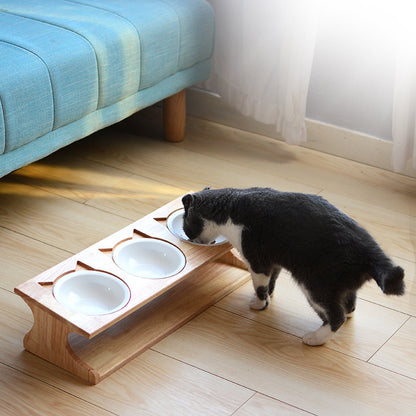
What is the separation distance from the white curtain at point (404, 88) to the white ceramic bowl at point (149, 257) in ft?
2.98

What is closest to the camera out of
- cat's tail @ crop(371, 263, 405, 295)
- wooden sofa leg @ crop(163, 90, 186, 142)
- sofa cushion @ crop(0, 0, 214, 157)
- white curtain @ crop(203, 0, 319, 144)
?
cat's tail @ crop(371, 263, 405, 295)

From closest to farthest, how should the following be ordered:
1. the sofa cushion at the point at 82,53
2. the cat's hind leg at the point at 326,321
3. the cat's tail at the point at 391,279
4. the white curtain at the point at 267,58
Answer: the cat's tail at the point at 391,279, the cat's hind leg at the point at 326,321, the sofa cushion at the point at 82,53, the white curtain at the point at 267,58

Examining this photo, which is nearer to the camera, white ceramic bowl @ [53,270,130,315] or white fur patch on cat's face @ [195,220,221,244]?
white ceramic bowl @ [53,270,130,315]

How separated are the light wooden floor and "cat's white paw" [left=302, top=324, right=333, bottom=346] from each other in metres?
0.01

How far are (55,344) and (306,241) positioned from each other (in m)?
0.54

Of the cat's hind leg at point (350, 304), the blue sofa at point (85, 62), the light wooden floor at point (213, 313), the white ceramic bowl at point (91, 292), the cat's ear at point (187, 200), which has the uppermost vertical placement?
the blue sofa at point (85, 62)

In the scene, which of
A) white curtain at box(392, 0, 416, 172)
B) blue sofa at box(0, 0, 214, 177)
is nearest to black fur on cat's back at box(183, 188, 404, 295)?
blue sofa at box(0, 0, 214, 177)

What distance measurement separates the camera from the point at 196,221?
1.56 meters

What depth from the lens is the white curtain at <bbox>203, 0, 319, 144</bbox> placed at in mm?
2180

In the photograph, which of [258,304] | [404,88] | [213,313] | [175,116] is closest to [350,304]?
[258,304]

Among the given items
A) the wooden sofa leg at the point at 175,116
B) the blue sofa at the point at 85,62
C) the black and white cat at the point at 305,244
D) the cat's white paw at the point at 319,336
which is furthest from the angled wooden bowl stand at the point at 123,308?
the wooden sofa leg at the point at 175,116

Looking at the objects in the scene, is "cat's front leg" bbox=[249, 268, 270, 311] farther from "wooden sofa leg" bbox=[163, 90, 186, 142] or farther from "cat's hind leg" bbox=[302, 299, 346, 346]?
"wooden sofa leg" bbox=[163, 90, 186, 142]

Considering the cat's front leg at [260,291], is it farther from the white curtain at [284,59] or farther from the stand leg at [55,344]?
the white curtain at [284,59]

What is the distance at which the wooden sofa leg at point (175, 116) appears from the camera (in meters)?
2.32
